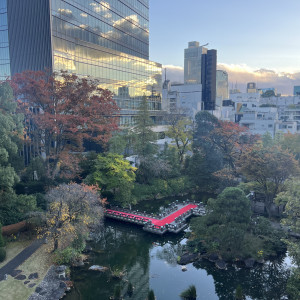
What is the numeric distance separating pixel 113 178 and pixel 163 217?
707cm

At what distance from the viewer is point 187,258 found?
2261 centimetres

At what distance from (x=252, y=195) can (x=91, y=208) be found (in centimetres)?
2108

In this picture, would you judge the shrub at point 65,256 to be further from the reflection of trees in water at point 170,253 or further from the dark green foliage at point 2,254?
A: the reflection of trees in water at point 170,253

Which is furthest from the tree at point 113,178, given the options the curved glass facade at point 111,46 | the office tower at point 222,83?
the office tower at point 222,83

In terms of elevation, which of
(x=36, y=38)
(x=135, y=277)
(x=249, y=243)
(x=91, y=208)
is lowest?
(x=135, y=277)

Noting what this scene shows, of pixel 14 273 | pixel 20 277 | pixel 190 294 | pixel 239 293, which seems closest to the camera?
pixel 239 293

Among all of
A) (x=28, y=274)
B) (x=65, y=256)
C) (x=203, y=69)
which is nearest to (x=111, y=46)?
(x=65, y=256)

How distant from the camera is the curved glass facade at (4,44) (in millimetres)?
42875

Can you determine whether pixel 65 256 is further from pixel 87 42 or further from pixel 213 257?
pixel 87 42

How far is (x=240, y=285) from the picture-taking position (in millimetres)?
18781

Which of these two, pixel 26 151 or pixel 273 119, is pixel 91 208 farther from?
pixel 273 119

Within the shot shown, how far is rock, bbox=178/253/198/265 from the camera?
22.3 meters

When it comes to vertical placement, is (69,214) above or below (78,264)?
above

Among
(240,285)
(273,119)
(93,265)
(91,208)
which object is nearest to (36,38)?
(91,208)
